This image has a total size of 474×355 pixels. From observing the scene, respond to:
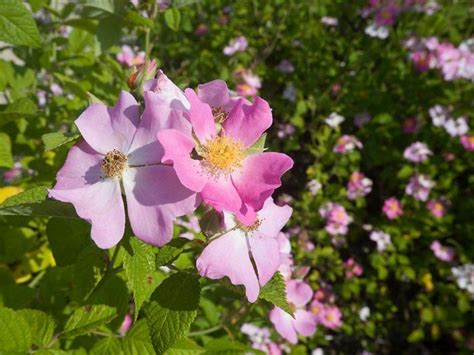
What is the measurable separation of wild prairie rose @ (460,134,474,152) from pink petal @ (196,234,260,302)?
8.30 ft

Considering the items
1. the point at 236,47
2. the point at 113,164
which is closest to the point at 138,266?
the point at 113,164

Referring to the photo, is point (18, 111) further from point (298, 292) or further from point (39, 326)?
point (298, 292)

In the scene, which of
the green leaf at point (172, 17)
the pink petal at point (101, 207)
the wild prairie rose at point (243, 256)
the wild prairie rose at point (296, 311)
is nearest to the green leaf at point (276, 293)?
the wild prairie rose at point (243, 256)

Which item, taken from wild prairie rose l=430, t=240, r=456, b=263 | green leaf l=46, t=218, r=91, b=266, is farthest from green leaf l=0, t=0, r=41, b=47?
wild prairie rose l=430, t=240, r=456, b=263

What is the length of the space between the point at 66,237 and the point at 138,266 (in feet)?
0.97

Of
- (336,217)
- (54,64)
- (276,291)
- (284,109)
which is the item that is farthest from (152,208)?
(284,109)

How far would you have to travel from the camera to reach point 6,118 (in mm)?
1238

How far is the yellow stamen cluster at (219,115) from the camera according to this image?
35.1 inches

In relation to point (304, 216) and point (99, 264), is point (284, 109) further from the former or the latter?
point (99, 264)

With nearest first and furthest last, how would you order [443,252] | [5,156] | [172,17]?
[5,156]
[172,17]
[443,252]

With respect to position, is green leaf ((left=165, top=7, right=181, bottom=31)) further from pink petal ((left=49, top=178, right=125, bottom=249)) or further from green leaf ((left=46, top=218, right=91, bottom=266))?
pink petal ((left=49, top=178, right=125, bottom=249))

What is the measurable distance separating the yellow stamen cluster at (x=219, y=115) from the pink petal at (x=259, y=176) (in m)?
0.09

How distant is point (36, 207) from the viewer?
0.82 meters

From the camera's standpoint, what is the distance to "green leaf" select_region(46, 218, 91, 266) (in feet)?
3.49
